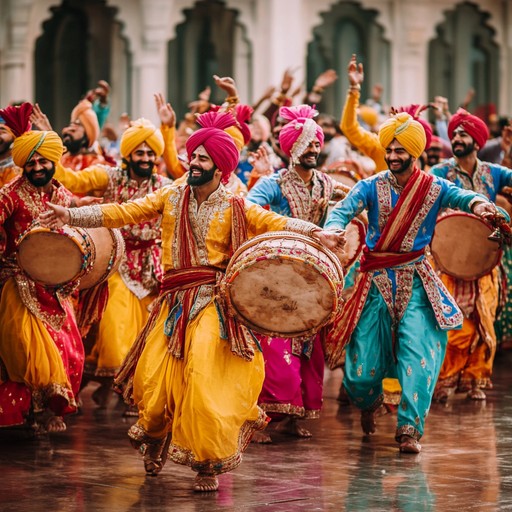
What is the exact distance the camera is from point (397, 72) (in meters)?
24.8

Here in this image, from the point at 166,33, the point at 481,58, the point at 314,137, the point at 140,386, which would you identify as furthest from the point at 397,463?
the point at 481,58

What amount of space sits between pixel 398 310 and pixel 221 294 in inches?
63.1

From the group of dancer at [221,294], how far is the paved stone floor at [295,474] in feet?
0.57

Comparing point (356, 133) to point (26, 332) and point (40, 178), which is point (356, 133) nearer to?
point (40, 178)

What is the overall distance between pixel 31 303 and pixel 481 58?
2100 centimetres

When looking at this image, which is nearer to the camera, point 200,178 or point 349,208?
point 200,178

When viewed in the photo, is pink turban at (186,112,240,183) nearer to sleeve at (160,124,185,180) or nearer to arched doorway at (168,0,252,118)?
sleeve at (160,124,185,180)

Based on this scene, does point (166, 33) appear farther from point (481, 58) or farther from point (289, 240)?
point (289, 240)

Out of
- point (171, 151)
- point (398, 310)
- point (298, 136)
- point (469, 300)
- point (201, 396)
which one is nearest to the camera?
point (201, 396)

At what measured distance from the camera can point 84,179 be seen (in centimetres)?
1057

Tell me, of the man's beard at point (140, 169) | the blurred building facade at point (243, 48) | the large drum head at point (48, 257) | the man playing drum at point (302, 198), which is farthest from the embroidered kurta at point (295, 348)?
the blurred building facade at point (243, 48)

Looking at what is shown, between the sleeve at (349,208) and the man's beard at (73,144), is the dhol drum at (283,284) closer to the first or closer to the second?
the sleeve at (349,208)

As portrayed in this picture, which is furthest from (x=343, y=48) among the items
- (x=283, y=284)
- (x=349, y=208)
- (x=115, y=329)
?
(x=283, y=284)

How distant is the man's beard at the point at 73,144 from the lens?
12453 millimetres
